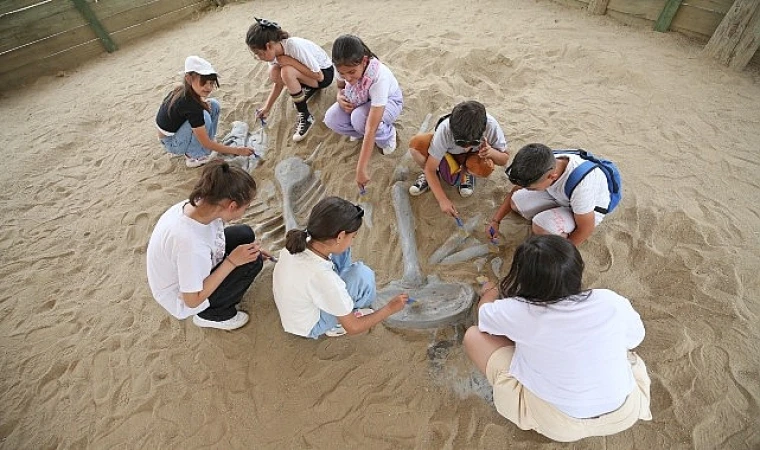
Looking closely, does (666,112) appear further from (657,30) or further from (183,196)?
(183,196)

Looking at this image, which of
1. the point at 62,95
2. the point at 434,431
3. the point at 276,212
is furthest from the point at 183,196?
the point at 62,95

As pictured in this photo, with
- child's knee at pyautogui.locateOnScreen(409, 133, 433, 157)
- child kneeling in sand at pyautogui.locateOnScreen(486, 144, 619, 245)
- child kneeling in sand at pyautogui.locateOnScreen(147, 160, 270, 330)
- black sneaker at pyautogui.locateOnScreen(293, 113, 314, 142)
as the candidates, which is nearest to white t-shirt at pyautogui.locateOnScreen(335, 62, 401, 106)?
child's knee at pyautogui.locateOnScreen(409, 133, 433, 157)

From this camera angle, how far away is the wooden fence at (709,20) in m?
3.19

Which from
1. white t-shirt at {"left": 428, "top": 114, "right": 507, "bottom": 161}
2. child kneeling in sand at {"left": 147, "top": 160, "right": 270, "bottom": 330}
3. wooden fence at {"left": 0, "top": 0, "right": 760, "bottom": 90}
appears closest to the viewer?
child kneeling in sand at {"left": 147, "top": 160, "right": 270, "bottom": 330}

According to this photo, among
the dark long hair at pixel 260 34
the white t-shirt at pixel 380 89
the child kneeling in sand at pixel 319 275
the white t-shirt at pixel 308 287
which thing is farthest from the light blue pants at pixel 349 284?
the dark long hair at pixel 260 34

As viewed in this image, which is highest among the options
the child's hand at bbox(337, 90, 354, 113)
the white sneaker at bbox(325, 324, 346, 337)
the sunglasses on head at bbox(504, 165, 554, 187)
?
the sunglasses on head at bbox(504, 165, 554, 187)

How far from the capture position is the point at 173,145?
317 cm

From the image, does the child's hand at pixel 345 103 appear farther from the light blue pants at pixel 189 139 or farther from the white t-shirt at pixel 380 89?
the light blue pants at pixel 189 139

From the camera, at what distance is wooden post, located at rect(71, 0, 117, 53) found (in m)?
4.88

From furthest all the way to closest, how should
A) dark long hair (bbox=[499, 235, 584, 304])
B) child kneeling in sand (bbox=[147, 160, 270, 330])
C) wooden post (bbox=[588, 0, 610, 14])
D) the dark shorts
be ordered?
wooden post (bbox=[588, 0, 610, 14]) < the dark shorts < child kneeling in sand (bbox=[147, 160, 270, 330]) < dark long hair (bbox=[499, 235, 584, 304])

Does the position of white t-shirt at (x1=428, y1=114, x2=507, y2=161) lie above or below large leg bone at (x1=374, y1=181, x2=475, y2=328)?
above

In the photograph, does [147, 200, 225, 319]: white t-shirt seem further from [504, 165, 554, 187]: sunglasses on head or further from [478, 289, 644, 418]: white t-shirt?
[504, 165, 554, 187]: sunglasses on head

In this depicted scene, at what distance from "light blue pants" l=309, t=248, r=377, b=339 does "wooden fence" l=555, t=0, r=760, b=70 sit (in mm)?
3691

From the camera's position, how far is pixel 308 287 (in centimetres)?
166
